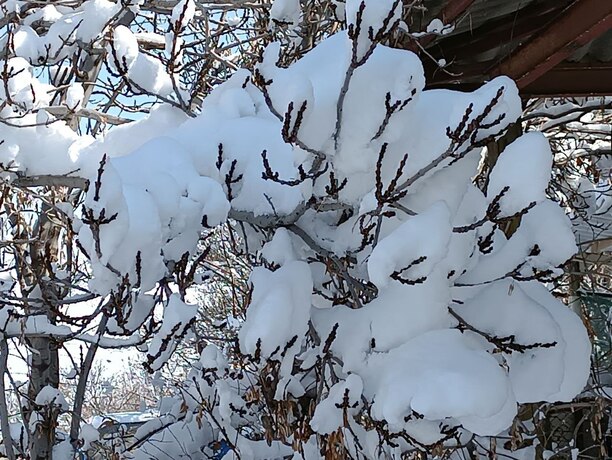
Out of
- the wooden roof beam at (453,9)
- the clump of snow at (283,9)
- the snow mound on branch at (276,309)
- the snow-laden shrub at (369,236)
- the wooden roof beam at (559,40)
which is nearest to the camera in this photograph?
the snow-laden shrub at (369,236)

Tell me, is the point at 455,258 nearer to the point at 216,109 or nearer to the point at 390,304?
the point at 390,304

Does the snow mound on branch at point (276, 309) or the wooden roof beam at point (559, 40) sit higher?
the wooden roof beam at point (559, 40)

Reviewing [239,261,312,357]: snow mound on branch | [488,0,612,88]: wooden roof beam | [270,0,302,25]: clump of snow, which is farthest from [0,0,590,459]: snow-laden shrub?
[270,0,302,25]: clump of snow

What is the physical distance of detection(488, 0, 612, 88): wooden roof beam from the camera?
216cm

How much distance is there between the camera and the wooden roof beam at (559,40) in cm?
216

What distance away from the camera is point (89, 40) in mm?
3512

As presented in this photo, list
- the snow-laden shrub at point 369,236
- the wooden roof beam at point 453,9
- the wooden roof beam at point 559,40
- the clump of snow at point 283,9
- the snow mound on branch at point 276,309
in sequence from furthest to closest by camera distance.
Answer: the clump of snow at point 283,9 → the wooden roof beam at point 453,9 → the wooden roof beam at point 559,40 → the snow mound on branch at point 276,309 → the snow-laden shrub at point 369,236

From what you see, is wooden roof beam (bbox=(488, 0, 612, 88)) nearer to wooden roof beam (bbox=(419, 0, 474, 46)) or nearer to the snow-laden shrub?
wooden roof beam (bbox=(419, 0, 474, 46))

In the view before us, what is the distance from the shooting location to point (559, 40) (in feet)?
7.69

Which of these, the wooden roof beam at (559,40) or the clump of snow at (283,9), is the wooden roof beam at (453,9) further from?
the clump of snow at (283,9)

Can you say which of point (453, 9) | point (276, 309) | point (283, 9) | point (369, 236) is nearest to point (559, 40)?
point (453, 9)

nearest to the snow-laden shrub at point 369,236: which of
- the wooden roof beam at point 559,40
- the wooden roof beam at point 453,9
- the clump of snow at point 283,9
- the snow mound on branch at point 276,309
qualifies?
the snow mound on branch at point 276,309

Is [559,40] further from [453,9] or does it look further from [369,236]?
[369,236]

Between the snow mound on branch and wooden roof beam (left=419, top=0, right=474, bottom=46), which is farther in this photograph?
wooden roof beam (left=419, top=0, right=474, bottom=46)
